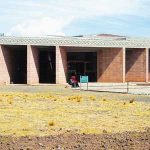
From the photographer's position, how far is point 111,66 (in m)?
63.8

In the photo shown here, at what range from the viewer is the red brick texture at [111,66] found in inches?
2496

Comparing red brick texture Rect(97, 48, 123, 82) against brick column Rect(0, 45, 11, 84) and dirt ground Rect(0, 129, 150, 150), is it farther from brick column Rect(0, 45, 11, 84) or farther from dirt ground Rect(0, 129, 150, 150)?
dirt ground Rect(0, 129, 150, 150)

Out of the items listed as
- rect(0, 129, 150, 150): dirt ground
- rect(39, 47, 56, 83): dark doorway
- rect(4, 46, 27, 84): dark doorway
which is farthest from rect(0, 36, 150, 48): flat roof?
rect(0, 129, 150, 150): dirt ground

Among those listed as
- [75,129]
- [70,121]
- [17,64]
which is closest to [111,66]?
[17,64]

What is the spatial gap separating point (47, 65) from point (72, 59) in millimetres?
4320

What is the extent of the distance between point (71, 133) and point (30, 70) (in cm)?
4879

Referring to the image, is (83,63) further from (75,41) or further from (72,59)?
(75,41)

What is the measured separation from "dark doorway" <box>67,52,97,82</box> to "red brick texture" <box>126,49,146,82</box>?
4.78 meters

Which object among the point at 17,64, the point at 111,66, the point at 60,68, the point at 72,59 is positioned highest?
the point at 72,59

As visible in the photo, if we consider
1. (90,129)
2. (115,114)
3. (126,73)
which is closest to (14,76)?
(126,73)

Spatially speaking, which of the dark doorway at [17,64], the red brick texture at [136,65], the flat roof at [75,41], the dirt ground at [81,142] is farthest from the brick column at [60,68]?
the dirt ground at [81,142]

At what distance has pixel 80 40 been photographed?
203 feet

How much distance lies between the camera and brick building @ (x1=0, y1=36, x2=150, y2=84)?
197 feet

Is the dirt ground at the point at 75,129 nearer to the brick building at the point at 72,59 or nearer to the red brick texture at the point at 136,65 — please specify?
the brick building at the point at 72,59
